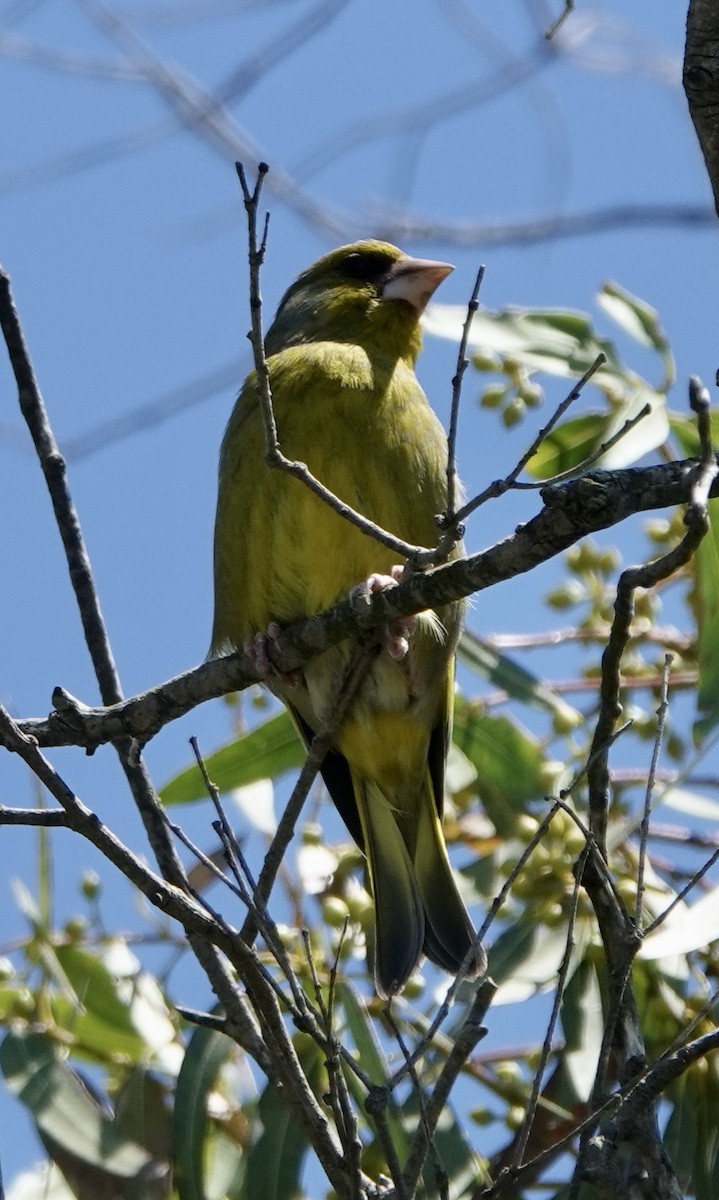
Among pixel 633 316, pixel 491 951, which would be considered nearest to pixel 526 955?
pixel 491 951

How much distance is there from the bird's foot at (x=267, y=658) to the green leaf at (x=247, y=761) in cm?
37

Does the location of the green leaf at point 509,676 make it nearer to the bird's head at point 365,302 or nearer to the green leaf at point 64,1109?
the bird's head at point 365,302

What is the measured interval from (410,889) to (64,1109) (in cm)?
100

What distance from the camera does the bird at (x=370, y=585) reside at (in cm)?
405

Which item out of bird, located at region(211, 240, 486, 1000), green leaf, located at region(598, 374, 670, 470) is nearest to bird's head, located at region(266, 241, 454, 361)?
bird, located at region(211, 240, 486, 1000)

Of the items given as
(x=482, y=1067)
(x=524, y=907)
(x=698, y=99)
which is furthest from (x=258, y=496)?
(x=698, y=99)

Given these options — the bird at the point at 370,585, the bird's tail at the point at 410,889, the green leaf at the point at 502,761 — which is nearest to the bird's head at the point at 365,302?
the bird at the point at 370,585

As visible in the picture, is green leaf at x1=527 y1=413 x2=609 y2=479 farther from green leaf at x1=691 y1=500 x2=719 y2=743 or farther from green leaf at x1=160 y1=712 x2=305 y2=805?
green leaf at x1=160 y1=712 x2=305 y2=805

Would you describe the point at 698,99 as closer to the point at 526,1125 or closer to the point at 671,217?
the point at 526,1125

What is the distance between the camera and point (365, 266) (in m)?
5.11

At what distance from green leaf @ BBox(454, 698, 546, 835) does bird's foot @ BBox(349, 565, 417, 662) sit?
1.58 ft

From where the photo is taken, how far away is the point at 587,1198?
381cm

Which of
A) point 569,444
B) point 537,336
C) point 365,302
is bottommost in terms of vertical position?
point 569,444

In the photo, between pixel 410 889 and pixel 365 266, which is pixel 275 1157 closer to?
pixel 410 889
